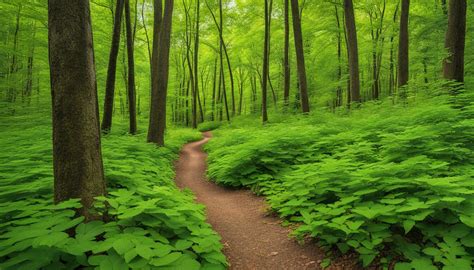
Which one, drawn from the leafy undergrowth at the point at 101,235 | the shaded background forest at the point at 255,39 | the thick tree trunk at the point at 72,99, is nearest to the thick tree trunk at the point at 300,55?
the shaded background forest at the point at 255,39

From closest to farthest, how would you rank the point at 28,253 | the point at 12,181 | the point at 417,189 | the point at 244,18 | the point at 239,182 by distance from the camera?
the point at 28,253 < the point at 417,189 < the point at 12,181 < the point at 239,182 < the point at 244,18

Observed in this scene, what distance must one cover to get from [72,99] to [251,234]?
3.43m

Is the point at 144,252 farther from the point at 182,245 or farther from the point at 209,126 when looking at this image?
the point at 209,126

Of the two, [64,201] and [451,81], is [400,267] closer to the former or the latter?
[64,201]

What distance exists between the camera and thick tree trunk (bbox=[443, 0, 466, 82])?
829 centimetres

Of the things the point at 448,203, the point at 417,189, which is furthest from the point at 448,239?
the point at 417,189

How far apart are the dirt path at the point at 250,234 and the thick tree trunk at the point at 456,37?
7475 mm

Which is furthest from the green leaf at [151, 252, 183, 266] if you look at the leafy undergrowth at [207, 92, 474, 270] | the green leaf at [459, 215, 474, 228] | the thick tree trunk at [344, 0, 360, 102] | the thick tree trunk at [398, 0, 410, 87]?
the thick tree trunk at [344, 0, 360, 102]

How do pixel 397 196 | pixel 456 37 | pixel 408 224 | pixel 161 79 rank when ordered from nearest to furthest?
pixel 408 224 → pixel 397 196 → pixel 456 37 → pixel 161 79

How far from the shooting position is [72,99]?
122 inches

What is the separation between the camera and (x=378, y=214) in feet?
11.0

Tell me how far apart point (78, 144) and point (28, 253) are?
46.6 inches

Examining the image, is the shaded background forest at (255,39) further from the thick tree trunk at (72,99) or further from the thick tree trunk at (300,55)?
the thick tree trunk at (72,99)

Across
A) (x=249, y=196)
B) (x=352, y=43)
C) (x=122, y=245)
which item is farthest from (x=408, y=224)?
(x=352, y=43)
